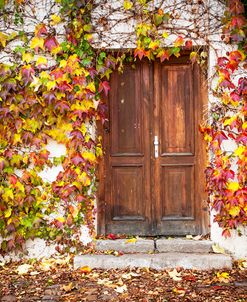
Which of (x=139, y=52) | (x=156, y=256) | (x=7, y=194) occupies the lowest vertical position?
(x=156, y=256)

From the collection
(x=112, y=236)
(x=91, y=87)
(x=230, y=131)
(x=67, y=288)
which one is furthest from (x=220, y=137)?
(x=67, y=288)

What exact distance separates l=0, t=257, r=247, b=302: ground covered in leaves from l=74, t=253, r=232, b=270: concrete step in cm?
8

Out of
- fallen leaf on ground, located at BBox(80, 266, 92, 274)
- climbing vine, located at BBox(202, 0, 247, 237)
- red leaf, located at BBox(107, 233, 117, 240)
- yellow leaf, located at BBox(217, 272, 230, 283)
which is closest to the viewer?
yellow leaf, located at BBox(217, 272, 230, 283)

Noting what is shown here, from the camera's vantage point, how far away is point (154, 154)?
5539 mm

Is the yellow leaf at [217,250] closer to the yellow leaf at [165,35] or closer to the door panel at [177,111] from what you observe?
the door panel at [177,111]

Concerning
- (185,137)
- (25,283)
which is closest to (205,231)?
(185,137)

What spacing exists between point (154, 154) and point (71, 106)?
1139mm

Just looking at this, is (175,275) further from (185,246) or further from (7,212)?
(7,212)

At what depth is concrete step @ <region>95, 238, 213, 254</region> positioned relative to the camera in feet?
17.1

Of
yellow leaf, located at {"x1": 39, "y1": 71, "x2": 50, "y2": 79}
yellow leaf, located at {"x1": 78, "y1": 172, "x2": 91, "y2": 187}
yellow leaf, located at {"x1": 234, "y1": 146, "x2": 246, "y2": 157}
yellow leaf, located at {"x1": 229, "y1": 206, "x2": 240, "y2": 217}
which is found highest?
yellow leaf, located at {"x1": 39, "y1": 71, "x2": 50, "y2": 79}

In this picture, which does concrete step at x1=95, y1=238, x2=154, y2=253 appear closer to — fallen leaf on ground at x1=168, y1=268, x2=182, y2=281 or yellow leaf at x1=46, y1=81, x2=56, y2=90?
fallen leaf on ground at x1=168, y1=268, x2=182, y2=281

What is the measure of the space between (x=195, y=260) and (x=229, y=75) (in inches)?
81.3

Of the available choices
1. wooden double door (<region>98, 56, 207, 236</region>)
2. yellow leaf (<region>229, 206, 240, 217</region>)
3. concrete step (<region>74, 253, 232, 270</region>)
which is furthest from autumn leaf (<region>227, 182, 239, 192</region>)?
concrete step (<region>74, 253, 232, 270</region>)

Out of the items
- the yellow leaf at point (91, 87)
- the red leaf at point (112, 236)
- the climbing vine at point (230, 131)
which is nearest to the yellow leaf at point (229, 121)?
the climbing vine at point (230, 131)
